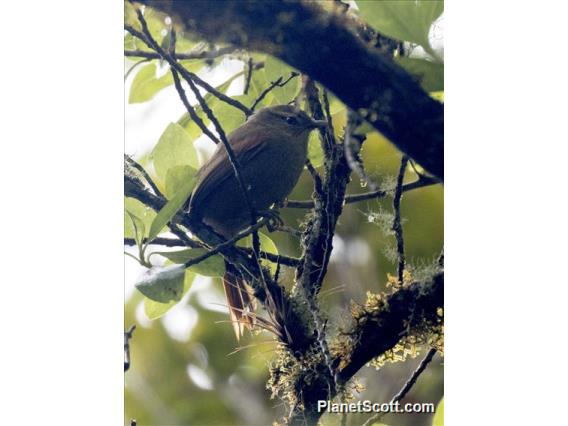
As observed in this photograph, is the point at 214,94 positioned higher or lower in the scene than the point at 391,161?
higher

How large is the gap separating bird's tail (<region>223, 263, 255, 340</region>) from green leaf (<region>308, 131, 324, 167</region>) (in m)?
0.34

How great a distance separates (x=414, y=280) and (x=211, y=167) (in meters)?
0.62

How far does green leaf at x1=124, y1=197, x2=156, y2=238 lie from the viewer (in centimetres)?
183

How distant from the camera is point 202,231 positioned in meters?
1.92

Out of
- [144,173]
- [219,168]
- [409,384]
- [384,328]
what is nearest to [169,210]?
[144,173]

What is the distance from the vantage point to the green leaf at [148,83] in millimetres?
1928

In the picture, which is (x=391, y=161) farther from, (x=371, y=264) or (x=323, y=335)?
(x=323, y=335)

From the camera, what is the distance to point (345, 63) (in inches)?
65.3

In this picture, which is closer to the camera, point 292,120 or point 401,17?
point 401,17

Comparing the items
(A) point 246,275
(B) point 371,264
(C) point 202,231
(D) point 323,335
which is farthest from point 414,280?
(C) point 202,231

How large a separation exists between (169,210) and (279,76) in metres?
0.41

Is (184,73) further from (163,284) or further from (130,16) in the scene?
(163,284)

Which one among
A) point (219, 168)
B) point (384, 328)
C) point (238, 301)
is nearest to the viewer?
point (384, 328)

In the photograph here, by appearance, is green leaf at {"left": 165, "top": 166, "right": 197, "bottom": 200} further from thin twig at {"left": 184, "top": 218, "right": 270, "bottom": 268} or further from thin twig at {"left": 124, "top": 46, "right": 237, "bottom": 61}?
thin twig at {"left": 124, "top": 46, "right": 237, "bottom": 61}
